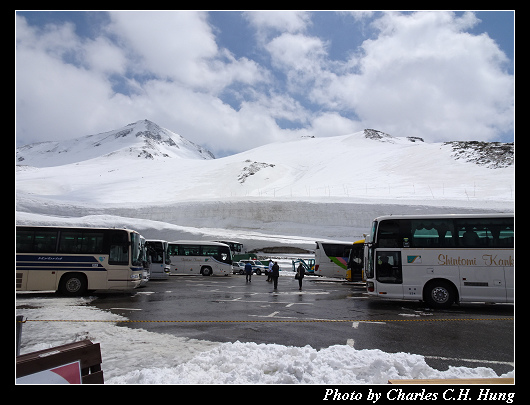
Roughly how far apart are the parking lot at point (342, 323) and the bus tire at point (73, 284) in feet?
2.76

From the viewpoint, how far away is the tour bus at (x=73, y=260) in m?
12.6

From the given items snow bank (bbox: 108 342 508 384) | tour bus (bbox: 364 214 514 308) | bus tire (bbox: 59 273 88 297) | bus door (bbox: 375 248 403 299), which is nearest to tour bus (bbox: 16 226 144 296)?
bus tire (bbox: 59 273 88 297)

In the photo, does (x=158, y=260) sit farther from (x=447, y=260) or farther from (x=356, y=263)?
(x=447, y=260)

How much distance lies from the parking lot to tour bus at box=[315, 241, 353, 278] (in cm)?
1083

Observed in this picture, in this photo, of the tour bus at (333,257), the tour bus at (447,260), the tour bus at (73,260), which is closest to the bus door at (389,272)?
the tour bus at (447,260)

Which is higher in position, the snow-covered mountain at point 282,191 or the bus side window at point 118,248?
the snow-covered mountain at point 282,191

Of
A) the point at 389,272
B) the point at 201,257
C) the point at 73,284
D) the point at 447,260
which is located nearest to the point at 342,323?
the point at 389,272

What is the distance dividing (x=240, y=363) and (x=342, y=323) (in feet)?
13.8

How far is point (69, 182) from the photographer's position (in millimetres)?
93688

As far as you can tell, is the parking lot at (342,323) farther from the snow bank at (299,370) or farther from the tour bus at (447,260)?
the snow bank at (299,370)

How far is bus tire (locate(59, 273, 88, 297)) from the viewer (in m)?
12.6

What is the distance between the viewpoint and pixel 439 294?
10.7m

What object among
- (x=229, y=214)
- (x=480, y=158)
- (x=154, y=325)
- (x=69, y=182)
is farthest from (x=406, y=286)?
(x=69, y=182)
